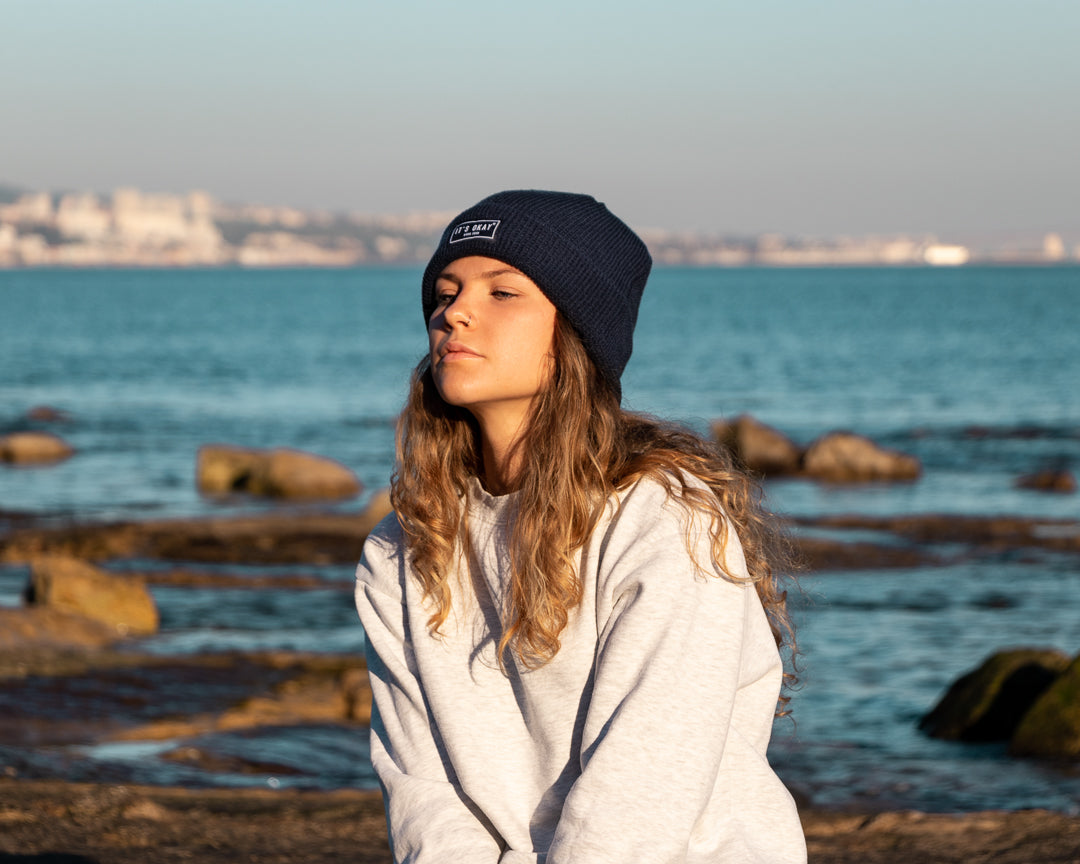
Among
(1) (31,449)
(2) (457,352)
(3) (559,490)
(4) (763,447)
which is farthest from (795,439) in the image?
(3) (559,490)

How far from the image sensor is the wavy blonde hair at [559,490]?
98.4 inches

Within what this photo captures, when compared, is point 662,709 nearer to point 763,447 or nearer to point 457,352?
point 457,352

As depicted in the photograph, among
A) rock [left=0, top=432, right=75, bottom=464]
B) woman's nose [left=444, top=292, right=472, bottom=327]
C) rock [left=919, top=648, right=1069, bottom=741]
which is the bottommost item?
rock [left=0, top=432, right=75, bottom=464]

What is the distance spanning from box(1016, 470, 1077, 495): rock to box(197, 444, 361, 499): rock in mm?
11458

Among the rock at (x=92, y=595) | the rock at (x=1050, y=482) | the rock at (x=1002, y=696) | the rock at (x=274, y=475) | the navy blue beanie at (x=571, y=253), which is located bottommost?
the rock at (x=274, y=475)

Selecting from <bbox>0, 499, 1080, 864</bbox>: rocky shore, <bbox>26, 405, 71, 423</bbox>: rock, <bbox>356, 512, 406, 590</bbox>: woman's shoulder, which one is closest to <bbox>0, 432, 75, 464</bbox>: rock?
<bbox>26, 405, 71, 423</bbox>: rock

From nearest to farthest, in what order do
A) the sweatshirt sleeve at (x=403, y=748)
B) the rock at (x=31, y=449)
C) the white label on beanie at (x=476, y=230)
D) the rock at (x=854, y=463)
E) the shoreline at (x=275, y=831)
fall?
the sweatshirt sleeve at (x=403, y=748), the white label on beanie at (x=476, y=230), the shoreline at (x=275, y=831), the rock at (x=854, y=463), the rock at (x=31, y=449)

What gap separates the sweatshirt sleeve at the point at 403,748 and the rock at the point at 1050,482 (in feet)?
67.1

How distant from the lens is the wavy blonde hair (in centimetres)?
250

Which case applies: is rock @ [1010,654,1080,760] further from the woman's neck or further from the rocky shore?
the woman's neck

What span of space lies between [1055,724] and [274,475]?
48.5 ft

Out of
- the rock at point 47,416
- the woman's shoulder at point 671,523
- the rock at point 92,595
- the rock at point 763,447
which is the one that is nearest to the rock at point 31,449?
the rock at point 47,416

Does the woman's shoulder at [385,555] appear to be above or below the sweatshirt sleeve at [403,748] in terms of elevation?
above

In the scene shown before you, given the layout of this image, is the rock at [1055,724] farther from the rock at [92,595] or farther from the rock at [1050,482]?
the rock at [1050,482]
